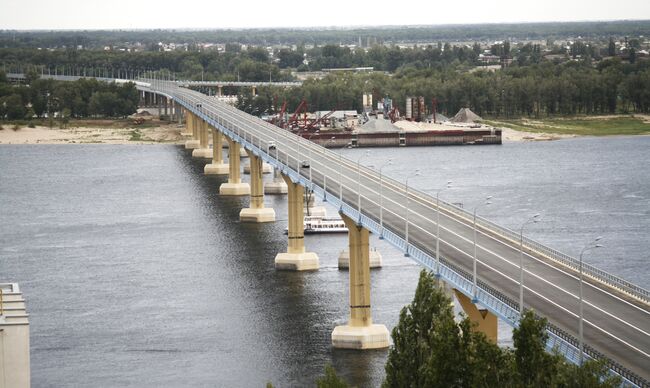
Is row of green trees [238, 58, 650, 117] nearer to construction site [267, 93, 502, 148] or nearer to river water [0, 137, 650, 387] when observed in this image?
construction site [267, 93, 502, 148]

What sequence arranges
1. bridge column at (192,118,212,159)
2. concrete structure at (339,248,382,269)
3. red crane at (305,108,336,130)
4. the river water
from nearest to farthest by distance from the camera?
the river water
concrete structure at (339,248,382,269)
bridge column at (192,118,212,159)
red crane at (305,108,336,130)

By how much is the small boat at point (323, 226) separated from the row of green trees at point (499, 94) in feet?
280

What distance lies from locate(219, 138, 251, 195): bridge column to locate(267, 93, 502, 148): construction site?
132 ft

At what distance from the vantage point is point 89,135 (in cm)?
15400

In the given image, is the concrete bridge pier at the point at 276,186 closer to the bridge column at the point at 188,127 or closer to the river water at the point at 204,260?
the river water at the point at 204,260

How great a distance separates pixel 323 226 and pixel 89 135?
72.7 metres

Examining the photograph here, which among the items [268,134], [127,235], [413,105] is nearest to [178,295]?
[127,235]

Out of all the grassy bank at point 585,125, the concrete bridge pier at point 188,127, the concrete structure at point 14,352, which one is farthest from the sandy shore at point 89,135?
the concrete structure at point 14,352

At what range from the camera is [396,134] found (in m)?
152

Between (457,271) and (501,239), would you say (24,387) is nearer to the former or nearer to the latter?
(457,271)

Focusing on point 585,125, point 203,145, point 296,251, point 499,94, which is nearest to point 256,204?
point 296,251

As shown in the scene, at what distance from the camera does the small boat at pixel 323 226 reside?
85.0m

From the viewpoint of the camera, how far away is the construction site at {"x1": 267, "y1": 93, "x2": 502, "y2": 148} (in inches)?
5891

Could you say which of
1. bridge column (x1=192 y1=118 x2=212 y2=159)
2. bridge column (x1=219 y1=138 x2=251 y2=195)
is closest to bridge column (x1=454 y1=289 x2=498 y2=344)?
bridge column (x1=219 y1=138 x2=251 y2=195)
